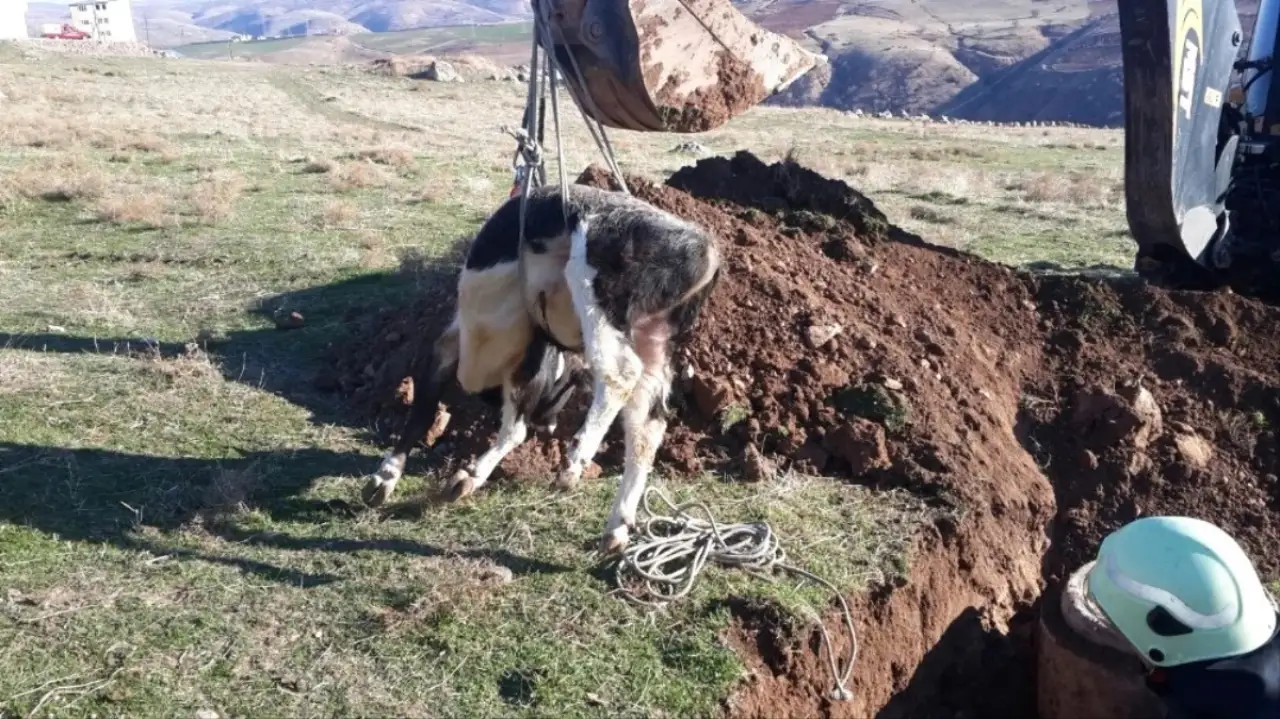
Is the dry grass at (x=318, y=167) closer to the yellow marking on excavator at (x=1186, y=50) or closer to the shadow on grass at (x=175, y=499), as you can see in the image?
the shadow on grass at (x=175, y=499)

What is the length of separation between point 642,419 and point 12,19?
2715 inches

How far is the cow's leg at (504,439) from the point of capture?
4.82 m

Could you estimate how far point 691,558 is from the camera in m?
4.18

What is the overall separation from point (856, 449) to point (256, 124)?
19.0m

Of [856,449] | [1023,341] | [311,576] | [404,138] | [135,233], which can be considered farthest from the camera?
[404,138]

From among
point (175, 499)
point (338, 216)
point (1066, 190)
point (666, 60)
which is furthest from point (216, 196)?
point (1066, 190)

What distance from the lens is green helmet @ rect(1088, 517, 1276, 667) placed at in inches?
120

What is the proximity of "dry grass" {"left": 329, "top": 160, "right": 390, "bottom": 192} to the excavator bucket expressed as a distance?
8813mm

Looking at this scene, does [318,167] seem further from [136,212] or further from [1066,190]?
Result: [1066,190]

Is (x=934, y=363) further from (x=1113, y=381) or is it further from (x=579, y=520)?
(x=579, y=520)

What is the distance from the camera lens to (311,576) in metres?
4.06

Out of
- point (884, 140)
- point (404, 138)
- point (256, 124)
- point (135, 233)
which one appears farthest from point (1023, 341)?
point (884, 140)

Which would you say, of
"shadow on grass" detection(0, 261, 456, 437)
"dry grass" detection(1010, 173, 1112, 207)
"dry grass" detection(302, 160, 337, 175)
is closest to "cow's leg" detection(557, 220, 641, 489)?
"shadow on grass" detection(0, 261, 456, 437)

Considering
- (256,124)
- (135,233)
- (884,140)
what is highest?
(135,233)
